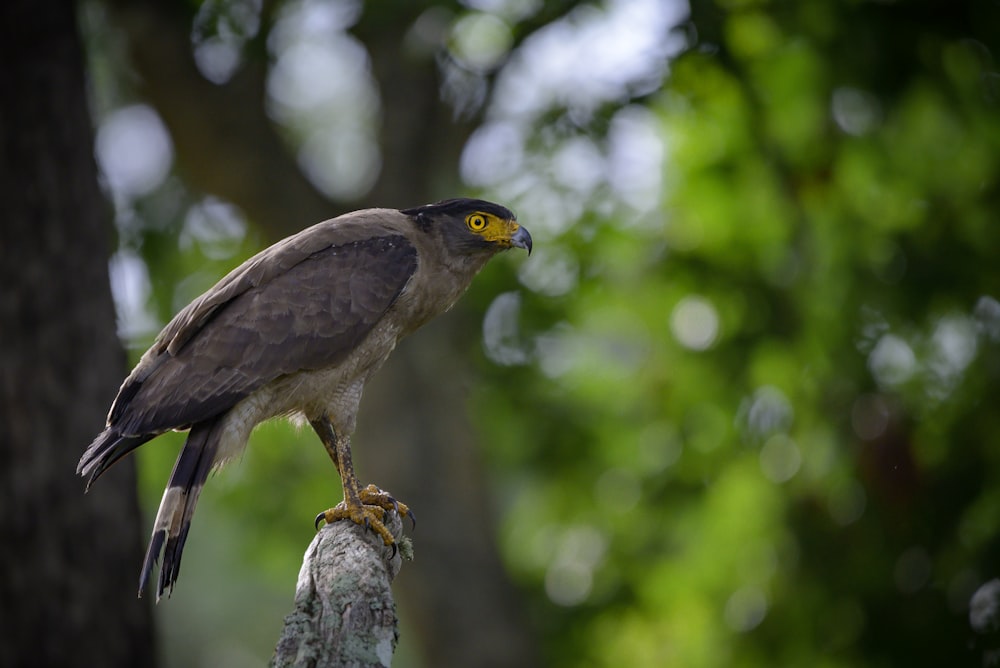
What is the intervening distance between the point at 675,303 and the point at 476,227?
5.13 meters

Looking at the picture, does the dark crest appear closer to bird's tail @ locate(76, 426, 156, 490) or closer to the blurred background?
bird's tail @ locate(76, 426, 156, 490)

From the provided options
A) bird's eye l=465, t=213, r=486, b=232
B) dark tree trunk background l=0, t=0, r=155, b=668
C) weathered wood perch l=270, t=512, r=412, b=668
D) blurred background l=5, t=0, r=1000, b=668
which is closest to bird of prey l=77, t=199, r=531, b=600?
bird's eye l=465, t=213, r=486, b=232

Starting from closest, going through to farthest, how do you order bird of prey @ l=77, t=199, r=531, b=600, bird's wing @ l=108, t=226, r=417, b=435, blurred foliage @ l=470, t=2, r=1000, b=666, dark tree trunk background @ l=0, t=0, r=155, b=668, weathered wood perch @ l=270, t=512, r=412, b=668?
weathered wood perch @ l=270, t=512, r=412, b=668
bird of prey @ l=77, t=199, r=531, b=600
bird's wing @ l=108, t=226, r=417, b=435
dark tree trunk background @ l=0, t=0, r=155, b=668
blurred foliage @ l=470, t=2, r=1000, b=666

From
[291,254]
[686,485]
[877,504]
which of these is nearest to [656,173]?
[686,485]

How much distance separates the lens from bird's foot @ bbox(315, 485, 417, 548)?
13.7 ft

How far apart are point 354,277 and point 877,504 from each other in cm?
486

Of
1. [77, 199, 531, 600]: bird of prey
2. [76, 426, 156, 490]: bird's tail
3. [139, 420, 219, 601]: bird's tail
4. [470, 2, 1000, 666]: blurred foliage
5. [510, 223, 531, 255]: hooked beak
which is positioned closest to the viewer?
[139, 420, 219, 601]: bird's tail

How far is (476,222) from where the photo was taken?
5.13 metres

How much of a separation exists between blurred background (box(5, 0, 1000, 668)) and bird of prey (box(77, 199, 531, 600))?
358 centimetres

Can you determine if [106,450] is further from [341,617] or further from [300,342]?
[341,617]

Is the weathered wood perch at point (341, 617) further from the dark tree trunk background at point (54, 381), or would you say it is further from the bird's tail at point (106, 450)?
the dark tree trunk background at point (54, 381)

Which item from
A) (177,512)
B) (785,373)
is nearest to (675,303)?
(785,373)

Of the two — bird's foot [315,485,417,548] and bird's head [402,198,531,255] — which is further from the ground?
bird's head [402,198,531,255]

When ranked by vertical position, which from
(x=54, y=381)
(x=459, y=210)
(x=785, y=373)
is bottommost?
(x=785, y=373)
